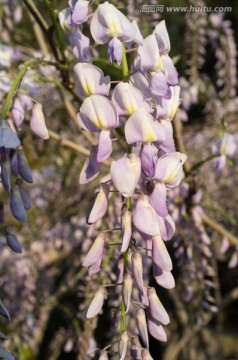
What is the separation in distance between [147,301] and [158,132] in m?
0.25

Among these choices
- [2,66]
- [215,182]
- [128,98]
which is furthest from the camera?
[215,182]

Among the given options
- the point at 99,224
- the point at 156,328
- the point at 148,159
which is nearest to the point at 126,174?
the point at 148,159

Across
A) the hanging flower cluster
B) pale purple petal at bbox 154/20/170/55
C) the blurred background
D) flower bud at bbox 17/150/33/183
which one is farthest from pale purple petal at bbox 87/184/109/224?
the blurred background

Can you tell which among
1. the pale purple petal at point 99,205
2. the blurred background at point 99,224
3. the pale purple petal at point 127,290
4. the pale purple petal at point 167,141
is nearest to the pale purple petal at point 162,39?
the pale purple petal at point 167,141

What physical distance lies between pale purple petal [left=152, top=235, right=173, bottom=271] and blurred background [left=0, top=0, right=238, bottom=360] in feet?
1.81

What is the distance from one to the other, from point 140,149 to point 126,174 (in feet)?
0.20

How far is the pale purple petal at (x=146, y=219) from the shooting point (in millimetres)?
719

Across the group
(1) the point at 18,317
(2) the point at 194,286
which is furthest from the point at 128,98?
(1) the point at 18,317

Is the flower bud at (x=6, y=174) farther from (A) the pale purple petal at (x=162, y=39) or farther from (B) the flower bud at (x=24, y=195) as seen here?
(A) the pale purple petal at (x=162, y=39)

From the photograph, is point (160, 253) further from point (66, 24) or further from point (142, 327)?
point (66, 24)

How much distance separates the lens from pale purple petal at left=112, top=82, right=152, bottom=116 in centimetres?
72

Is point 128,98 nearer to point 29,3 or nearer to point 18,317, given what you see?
point 29,3

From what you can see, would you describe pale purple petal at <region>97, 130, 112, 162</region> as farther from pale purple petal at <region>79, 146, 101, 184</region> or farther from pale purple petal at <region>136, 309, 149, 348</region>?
pale purple petal at <region>136, 309, 149, 348</region>

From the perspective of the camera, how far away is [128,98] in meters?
0.72
